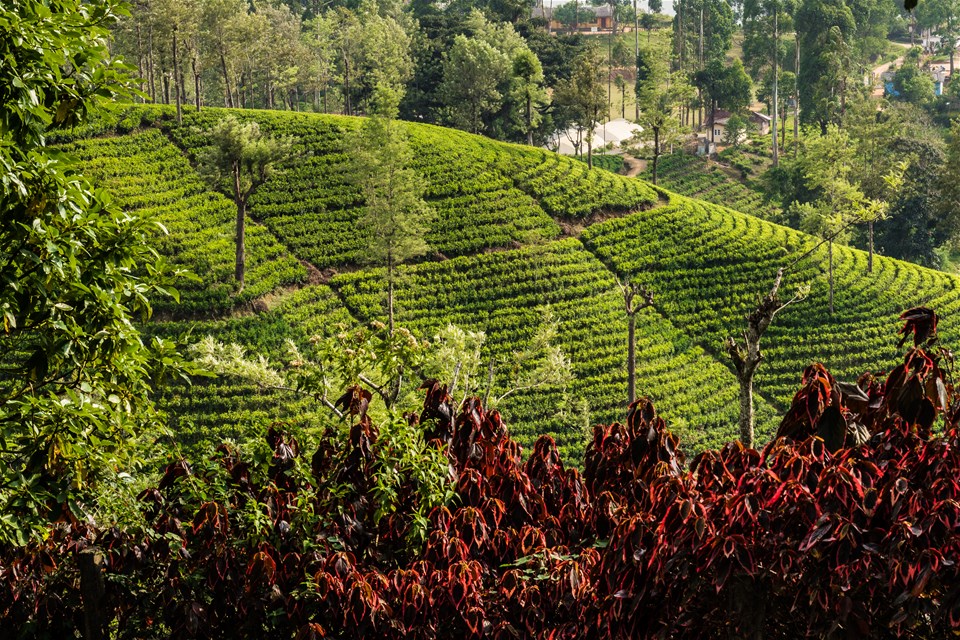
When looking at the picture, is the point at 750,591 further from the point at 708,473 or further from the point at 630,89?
the point at 630,89

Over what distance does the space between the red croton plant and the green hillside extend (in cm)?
2850

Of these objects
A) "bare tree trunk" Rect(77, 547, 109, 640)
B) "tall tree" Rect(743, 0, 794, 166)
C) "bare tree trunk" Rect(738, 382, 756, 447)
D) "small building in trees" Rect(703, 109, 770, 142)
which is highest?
"tall tree" Rect(743, 0, 794, 166)

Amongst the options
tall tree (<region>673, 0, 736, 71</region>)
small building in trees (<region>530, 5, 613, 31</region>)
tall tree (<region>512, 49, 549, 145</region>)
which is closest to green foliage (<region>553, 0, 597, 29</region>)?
small building in trees (<region>530, 5, 613, 31</region>)

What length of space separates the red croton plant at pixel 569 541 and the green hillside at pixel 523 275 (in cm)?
2850

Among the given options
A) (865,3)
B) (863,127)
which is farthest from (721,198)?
(865,3)

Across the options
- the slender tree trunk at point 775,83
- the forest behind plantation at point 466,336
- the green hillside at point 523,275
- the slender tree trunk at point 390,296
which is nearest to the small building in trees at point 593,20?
the forest behind plantation at point 466,336

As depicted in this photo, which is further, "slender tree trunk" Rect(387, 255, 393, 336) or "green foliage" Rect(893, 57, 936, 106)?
"green foliage" Rect(893, 57, 936, 106)

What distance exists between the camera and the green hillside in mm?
38938

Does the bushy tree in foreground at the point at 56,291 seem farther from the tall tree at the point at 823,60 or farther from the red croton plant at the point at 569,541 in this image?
the tall tree at the point at 823,60

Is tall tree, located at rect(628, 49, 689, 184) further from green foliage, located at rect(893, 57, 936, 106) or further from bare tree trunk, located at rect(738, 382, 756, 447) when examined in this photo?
bare tree trunk, located at rect(738, 382, 756, 447)

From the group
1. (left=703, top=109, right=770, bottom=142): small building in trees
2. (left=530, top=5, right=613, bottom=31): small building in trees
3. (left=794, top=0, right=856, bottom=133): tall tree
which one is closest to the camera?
(left=794, top=0, right=856, bottom=133): tall tree

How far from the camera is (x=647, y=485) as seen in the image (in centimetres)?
623

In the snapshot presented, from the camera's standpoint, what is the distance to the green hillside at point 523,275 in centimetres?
3894

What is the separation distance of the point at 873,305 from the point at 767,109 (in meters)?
62.1
